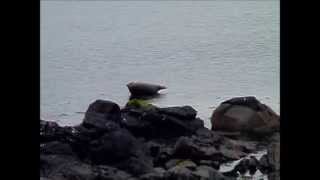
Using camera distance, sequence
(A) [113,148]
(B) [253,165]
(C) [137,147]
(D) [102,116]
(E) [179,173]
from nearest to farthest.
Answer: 1. (E) [179,173]
2. (B) [253,165]
3. (A) [113,148]
4. (C) [137,147]
5. (D) [102,116]

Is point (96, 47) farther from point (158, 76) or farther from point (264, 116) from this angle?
point (264, 116)

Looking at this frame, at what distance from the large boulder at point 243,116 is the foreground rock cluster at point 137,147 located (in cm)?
14

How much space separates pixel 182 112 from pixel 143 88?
86cm

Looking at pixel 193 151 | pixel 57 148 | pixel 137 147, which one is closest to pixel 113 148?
pixel 137 147

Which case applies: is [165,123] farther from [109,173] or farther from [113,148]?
[109,173]

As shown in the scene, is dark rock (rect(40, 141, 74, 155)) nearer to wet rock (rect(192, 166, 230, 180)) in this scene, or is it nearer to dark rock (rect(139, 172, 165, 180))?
dark rock (rect(139, 172, 165, 180))

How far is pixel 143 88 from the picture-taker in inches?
216

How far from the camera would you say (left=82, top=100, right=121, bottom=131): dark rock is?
4.31 m

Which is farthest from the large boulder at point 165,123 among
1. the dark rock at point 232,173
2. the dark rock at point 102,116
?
the dark rock at point 232,173

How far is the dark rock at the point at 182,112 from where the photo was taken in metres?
4.66

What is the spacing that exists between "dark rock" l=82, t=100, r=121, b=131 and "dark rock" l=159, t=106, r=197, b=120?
0.39 meters

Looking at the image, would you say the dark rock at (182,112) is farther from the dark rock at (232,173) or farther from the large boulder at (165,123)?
the dark rock at (232,173)
